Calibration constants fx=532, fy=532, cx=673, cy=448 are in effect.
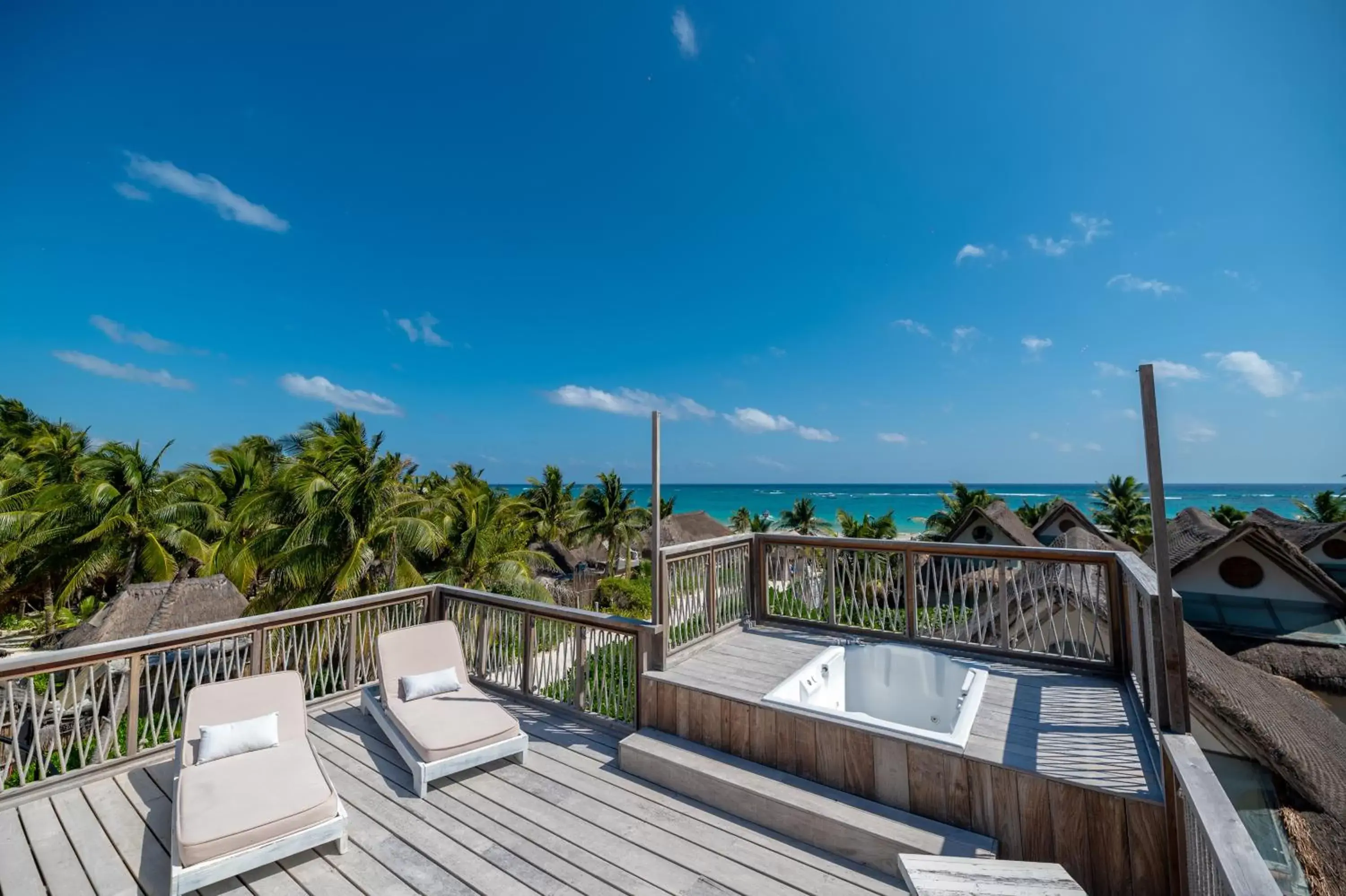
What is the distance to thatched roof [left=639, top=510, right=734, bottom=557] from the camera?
73.4ft

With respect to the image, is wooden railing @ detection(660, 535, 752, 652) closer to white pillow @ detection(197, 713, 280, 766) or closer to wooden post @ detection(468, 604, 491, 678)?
wooden post @ detection(468, 604, 491, 678)

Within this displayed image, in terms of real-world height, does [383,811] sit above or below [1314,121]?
below

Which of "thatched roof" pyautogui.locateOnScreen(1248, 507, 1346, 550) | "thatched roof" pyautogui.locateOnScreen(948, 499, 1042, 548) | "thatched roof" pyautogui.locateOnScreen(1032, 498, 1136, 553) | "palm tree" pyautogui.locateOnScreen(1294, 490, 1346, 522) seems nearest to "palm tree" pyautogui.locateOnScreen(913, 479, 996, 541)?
"thatched roof" pyautogui.locateOnScreen(1032, 498, 1136, 553)

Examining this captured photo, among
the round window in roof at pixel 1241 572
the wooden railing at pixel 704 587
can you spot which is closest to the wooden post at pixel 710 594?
the wooden railing at pixel 704 587

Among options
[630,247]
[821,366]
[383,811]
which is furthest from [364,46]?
[821,366]

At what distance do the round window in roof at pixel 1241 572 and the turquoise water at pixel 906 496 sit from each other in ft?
113

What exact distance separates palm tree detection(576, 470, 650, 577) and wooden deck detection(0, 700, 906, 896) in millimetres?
18330

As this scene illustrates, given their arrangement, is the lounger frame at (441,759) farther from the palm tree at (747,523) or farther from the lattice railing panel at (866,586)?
the palm tree at (747,523)

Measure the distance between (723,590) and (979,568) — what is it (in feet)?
7.90

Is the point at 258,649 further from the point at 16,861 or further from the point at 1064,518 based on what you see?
the point at 1064,518

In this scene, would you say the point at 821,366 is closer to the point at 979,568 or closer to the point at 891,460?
the point at 979,568

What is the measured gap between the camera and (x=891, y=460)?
93.1m

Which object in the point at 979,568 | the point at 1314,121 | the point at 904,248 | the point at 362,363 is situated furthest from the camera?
the point at 362,363

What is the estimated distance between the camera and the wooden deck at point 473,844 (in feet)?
8.41
